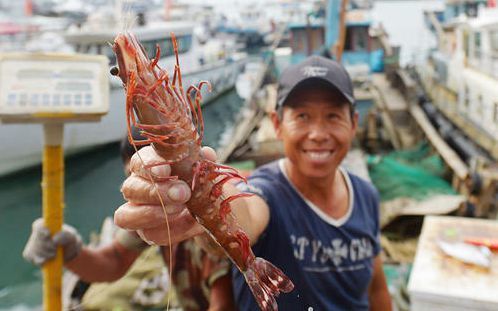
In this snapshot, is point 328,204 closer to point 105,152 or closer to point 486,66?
point 486,66

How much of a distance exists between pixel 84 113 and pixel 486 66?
7887 mm

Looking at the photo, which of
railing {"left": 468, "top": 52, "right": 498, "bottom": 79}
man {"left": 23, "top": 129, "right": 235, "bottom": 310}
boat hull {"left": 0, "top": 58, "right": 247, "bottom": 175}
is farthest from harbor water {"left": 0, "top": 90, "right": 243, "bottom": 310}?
railing {"left": 468, "top": 52, "right": 498, "bottom": 79}

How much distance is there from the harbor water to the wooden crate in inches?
201

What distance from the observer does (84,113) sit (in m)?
2.81

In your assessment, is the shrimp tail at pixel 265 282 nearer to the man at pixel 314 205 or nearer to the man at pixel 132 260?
the man at pixel 314 205

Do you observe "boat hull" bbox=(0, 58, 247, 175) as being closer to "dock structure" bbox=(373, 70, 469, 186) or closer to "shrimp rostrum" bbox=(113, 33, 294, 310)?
"dock structure" bbox=(373, 70, 469, 186)

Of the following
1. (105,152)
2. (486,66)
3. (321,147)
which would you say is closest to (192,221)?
(321,147)

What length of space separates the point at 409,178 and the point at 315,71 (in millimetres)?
7520

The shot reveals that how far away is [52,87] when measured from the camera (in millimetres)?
2879

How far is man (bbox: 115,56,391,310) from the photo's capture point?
2.13 metres

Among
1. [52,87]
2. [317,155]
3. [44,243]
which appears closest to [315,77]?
[317,155]

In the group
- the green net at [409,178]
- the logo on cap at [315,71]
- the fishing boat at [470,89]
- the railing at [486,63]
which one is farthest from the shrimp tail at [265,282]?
the railing at [486,63]

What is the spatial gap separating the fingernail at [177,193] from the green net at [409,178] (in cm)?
755

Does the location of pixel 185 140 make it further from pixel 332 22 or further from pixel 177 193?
pixel 332 22
